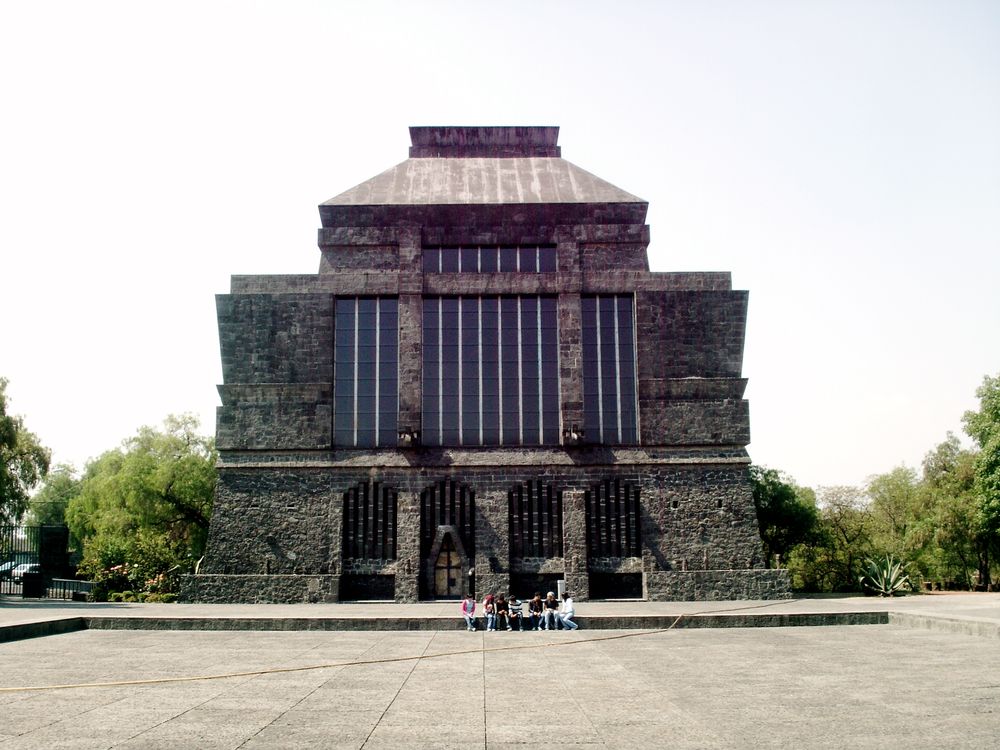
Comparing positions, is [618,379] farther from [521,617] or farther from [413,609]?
[521,617]

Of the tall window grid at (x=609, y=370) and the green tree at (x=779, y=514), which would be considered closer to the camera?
the tall window grid at (x=609, y=370)

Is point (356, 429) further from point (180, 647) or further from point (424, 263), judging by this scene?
point (180, 647)

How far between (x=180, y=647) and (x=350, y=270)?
68.1 ft

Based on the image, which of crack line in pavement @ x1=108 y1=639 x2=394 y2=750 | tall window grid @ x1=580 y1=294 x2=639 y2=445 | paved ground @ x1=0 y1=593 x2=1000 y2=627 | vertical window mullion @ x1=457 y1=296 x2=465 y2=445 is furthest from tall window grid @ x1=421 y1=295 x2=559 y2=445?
crack line in pavement @ x1=108 y1=639 x2=394 y2=750

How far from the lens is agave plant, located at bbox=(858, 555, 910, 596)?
1435 inches

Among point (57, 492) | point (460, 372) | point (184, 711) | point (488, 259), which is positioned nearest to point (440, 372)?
point (460, 372)

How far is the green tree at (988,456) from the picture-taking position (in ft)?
132

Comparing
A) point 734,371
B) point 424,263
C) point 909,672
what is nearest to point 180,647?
point 909,672

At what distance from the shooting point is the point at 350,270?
37156mm

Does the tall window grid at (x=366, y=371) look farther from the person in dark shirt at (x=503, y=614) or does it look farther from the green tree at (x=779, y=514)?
the green tree at (x=779, y=514)

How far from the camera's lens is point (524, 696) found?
41.9 feet

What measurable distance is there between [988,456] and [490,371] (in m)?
24.2

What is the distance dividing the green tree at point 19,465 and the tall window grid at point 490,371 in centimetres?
1909

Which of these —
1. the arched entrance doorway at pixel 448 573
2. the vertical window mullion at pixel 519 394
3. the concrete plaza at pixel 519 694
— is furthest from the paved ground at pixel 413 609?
the vertical window mullion at pixel 519 394
